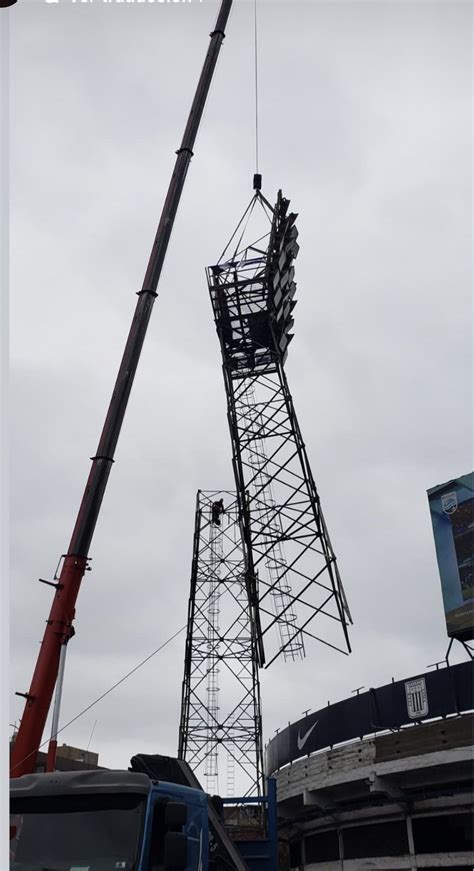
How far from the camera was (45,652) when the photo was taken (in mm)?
13117

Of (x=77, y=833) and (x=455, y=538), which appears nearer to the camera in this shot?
(x=77, y=833)

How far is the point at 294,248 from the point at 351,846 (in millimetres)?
24435

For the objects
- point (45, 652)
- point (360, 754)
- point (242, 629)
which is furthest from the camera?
point (242, 629)

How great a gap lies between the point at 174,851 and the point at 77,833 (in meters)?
1.14

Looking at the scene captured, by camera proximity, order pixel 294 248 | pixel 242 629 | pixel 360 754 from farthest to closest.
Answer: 1. pixel 242 629
2. pixel 294 248
3. pixel 360 754

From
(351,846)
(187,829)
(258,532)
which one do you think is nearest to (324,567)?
(258,532)

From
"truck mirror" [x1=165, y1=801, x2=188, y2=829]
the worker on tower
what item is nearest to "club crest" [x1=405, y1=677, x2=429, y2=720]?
"truck mirror" [x1=165, y1=801, x2=188, y2=829]

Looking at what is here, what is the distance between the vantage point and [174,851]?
7445 mm

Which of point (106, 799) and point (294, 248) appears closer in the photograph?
point (106, 799)

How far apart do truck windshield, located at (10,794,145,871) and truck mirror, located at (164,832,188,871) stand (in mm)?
319

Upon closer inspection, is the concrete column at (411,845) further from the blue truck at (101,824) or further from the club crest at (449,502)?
the blue truck at (101,824)

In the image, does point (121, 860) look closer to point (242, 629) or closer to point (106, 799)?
point (106, 799)

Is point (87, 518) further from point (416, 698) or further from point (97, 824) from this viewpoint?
point (416, 698)

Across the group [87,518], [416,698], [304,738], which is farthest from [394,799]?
[87,518]
